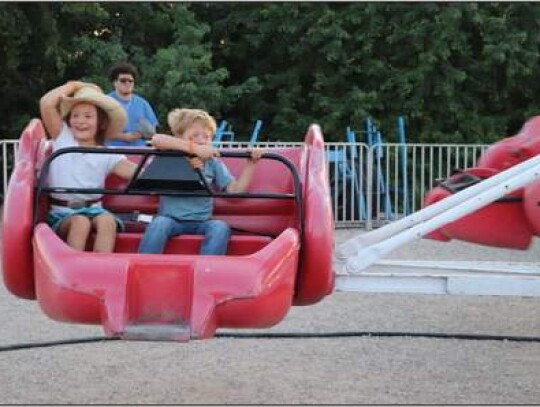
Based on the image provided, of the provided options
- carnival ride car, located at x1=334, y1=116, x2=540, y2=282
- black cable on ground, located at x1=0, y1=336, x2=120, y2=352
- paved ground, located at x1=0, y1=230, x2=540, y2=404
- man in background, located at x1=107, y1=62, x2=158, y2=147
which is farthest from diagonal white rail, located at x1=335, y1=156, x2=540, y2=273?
man in background, located at x1=107, y1=62, x2=158, y2=147

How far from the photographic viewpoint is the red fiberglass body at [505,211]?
4508 millimetres

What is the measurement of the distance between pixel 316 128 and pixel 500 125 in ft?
43.0

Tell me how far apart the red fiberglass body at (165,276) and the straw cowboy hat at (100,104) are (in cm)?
27

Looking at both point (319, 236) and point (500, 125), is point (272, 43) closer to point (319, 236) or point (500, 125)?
point (500, 125)

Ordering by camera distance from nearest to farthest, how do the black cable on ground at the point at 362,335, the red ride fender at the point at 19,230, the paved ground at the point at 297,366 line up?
1. the red ride fender at the point at 19,230
2. the paved ground at the point at 297,366
3. the black cable on ground at the point at 362,335

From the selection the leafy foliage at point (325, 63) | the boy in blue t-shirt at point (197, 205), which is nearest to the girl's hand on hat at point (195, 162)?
the boy in blue t-shirt at point (197, 205)

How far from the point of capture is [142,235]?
3824mm

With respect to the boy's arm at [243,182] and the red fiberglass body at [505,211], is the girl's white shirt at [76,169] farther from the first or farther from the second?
the red fiberglass body at [505,211]

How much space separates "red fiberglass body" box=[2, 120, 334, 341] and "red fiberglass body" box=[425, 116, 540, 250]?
4.13 ft

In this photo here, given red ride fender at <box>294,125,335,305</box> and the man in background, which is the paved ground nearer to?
red ride fender at <box>294,125,335,305</box>

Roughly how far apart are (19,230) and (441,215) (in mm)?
1777

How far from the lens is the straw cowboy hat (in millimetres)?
3906

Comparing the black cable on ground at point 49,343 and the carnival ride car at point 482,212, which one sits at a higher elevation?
the carnival ride car at point 482,212

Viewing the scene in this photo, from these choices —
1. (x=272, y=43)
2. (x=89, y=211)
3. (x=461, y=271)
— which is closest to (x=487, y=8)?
(x=272, y=43)
